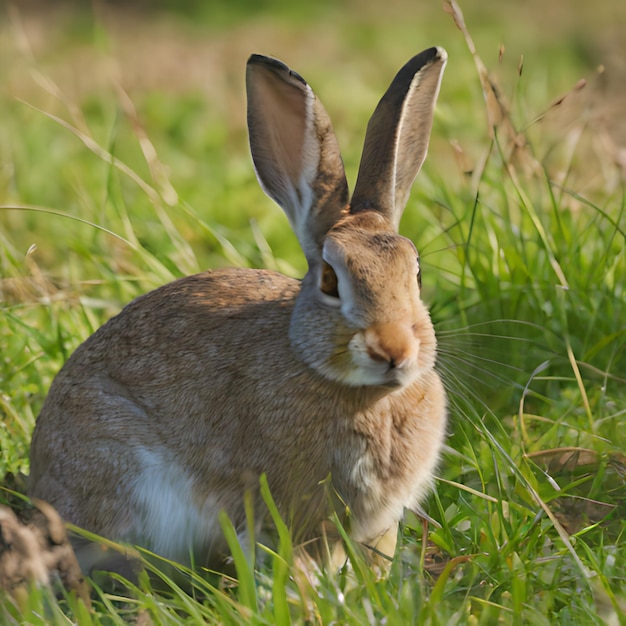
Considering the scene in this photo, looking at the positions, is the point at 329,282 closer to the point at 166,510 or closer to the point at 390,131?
the point at 390,131

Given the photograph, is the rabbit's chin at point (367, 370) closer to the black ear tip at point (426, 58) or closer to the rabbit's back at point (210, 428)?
the rabbit's back at point (210, 428)

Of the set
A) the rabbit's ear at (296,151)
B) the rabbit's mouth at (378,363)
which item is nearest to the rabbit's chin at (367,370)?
the rabbit's mouth at (378,363)

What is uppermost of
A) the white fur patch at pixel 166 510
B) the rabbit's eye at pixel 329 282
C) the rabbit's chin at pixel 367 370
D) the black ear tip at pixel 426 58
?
the black ear tip at pixel 426 58

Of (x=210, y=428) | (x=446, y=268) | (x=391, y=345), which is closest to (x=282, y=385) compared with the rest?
(x=210, y=428)

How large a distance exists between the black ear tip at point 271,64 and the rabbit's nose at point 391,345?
918 mm

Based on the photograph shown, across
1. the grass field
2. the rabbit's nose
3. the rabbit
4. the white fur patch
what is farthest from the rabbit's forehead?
the white fur patch

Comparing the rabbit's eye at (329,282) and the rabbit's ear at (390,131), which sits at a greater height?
the rabbit's ear at (390,131)

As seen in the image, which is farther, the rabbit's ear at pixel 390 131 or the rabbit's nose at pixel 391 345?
the rabbit's ear at pixel 390 131

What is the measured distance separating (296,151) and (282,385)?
80cm

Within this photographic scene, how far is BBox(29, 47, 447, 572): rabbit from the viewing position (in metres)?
3.23

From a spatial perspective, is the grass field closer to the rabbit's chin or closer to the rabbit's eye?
the rabbit's chin

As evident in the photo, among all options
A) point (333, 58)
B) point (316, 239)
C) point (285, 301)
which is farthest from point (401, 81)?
point (333, 58)

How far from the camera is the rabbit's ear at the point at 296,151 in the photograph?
3.48 metres

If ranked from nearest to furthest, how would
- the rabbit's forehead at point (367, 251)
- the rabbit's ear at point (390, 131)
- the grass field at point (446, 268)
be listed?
the grass field at point (446, 268) → the rabbit's forehead at point (367, 251) → the rabbit's ear at point (390, 131)
